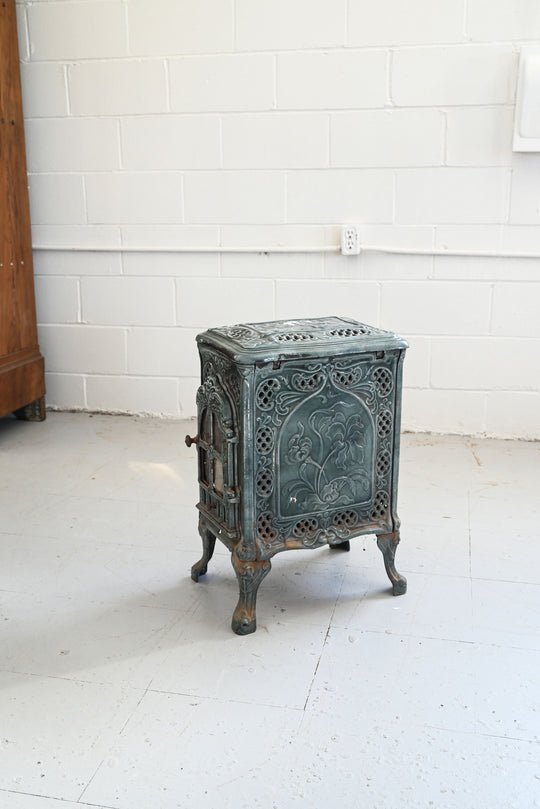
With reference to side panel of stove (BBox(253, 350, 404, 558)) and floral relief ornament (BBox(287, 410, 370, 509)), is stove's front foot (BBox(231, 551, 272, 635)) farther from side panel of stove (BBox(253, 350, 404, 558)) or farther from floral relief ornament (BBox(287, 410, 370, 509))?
floral relief ornament (BBox(287, 410, 370, 509))

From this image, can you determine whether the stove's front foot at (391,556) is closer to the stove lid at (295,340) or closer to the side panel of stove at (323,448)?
the side panel of stove at (323,448)

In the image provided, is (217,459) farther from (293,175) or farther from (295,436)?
(293,175)

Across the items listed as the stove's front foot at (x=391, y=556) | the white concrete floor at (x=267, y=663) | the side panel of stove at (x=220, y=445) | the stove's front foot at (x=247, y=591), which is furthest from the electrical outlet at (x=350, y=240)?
the stove's front foot at (x=247, y=591)

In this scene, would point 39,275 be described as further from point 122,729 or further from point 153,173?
point 122,729

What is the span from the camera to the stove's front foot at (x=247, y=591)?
1.93 meters

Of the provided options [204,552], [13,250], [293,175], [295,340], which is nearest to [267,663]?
[204,552]

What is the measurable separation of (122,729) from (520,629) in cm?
95

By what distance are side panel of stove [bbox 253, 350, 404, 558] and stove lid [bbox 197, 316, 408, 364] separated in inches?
1.1

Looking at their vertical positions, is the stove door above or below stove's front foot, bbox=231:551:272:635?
above

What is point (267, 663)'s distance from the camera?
5.96ft

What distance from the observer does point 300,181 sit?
11.2 ft

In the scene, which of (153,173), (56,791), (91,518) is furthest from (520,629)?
(153,173)

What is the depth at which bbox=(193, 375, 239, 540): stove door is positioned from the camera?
1925mm

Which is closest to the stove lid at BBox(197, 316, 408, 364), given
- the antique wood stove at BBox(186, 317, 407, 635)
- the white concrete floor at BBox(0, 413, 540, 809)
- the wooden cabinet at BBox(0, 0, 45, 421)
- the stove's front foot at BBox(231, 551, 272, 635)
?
the antique wood stove at BBox(186, 317, 407, 635)
